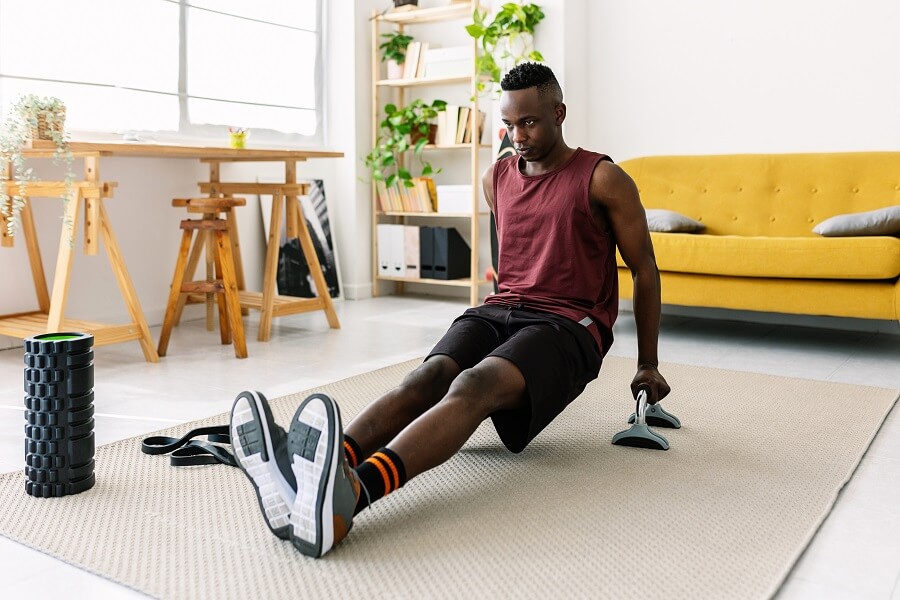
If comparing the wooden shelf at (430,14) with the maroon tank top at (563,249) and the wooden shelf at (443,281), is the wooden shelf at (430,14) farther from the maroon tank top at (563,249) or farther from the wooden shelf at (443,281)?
the maroon tank top at (563,249)

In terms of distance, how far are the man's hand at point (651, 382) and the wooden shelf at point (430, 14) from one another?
130 inches

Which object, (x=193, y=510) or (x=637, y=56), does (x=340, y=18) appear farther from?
(x=193, y=510)

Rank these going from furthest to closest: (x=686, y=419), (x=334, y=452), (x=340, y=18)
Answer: (x=340, y=18) < (x=686, y=419) < (x=334, y=452)

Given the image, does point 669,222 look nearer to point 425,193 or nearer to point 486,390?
point 425,193

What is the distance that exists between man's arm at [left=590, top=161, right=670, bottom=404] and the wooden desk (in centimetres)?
185

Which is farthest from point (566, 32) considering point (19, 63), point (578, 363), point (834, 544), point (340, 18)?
point (834, 544)

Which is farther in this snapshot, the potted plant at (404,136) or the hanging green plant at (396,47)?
the hanging green plant at (396,47)

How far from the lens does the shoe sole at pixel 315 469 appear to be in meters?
1.41

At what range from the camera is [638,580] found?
145cm

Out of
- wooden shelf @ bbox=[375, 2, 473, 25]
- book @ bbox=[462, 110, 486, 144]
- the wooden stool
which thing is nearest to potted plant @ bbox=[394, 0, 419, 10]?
wooden shelf @ bbox=[375, 2, 473, 25]

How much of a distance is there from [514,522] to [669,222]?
99.2 inches

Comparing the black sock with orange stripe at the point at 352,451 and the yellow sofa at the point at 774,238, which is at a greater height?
the yellow sofa at the point at 774,238

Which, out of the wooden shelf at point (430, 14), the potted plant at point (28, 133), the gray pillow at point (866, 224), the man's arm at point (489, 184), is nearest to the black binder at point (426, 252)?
the wooden shelf at point (430, 14)

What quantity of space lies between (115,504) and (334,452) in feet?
2.20
